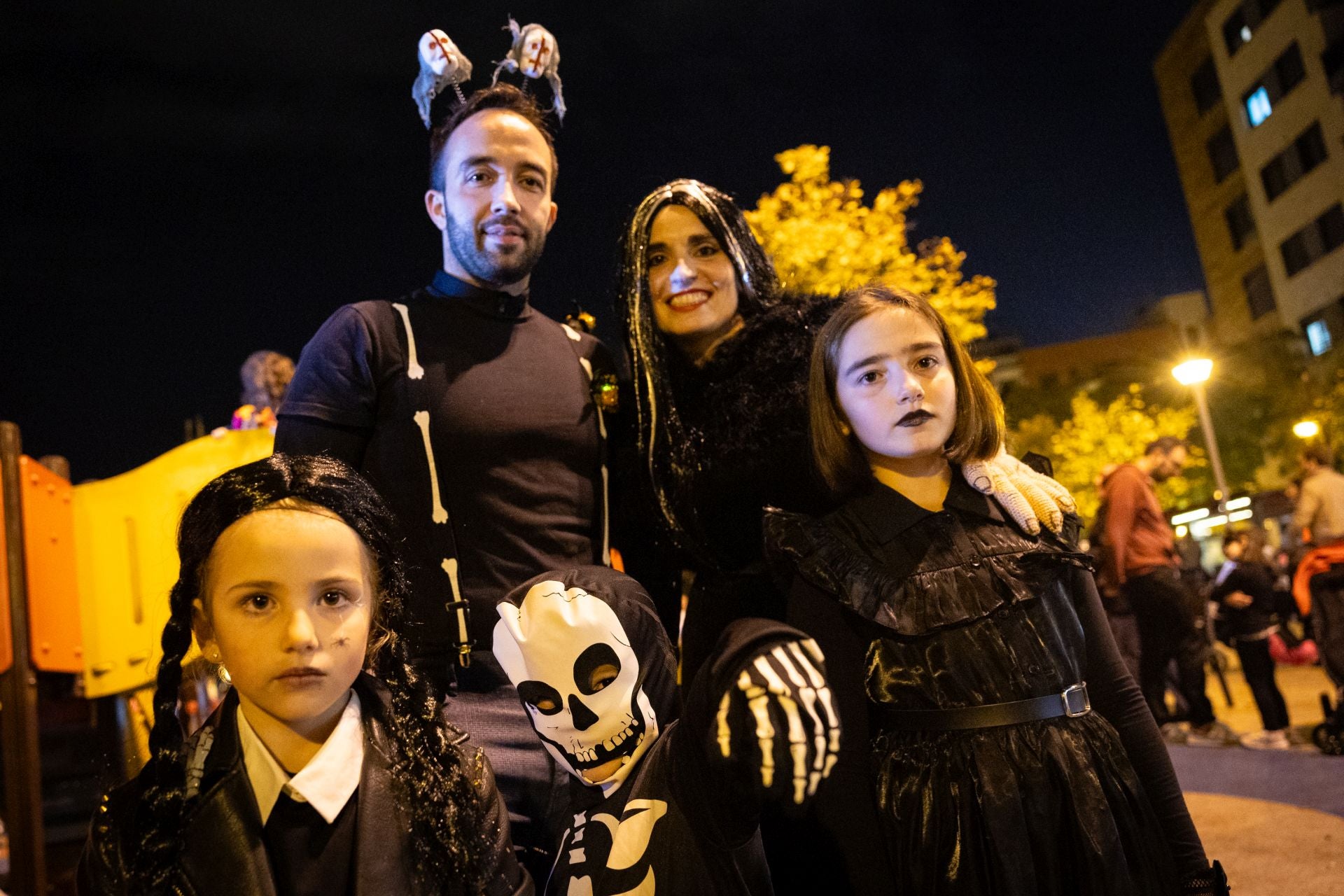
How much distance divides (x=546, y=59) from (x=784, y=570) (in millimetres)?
1875

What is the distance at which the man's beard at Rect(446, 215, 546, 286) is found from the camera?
2.61 meters

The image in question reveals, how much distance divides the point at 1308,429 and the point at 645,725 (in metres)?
24.3

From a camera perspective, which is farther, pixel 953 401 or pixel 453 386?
pixel 453 386

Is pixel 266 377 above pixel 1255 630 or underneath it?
above

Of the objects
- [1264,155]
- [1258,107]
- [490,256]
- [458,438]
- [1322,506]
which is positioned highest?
[1258,107]

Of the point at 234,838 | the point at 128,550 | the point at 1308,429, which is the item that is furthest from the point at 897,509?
the point at 1308,429

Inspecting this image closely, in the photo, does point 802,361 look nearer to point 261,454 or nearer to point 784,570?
point 784,570

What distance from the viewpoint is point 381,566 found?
1.97 meters

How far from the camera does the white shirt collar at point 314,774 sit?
5.62 ft

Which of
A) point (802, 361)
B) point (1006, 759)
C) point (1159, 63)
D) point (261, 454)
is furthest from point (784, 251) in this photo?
point (1159, 63)

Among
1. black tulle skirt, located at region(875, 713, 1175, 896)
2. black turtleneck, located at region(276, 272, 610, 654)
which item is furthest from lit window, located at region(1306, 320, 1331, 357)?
black turtleneck, located at region(276, 272, 610, 654)

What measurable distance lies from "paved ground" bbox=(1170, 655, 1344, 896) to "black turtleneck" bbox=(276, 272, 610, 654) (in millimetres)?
2712

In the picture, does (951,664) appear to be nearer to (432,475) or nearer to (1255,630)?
(432,475)

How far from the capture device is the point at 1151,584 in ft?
20.9
